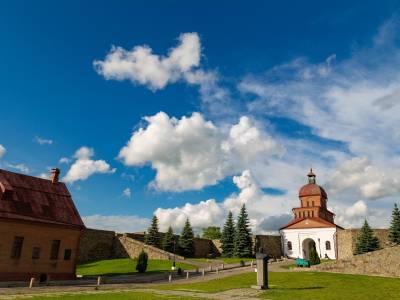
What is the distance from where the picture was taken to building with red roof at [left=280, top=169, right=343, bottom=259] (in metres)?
58.5

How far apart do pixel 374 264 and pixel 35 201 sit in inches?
1177

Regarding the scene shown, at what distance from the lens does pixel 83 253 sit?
4738 cm

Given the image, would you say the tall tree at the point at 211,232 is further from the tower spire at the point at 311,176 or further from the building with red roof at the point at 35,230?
the building with red roof at the point at 35,230

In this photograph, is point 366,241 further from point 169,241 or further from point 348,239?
point 169,241

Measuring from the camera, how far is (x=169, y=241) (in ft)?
173

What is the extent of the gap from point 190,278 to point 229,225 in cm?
2703

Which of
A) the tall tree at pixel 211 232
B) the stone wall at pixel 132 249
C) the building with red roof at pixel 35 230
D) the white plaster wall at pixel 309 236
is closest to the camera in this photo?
the building with red roof at pixel 35 230

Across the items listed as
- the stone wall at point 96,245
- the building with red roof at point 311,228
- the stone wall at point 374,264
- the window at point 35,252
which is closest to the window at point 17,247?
the window at point 35,252

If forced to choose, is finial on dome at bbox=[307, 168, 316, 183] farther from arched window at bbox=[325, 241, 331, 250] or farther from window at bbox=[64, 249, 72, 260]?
window at bbox=[64, 249, 72, 260]

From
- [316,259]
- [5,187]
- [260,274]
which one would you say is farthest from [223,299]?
[316,259]

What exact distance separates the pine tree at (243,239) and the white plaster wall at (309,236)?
9.31 meters

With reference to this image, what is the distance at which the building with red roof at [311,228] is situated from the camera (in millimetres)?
58500

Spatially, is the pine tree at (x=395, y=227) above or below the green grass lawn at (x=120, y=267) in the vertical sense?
above

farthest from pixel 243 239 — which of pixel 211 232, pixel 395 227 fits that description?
pixel 211 232
